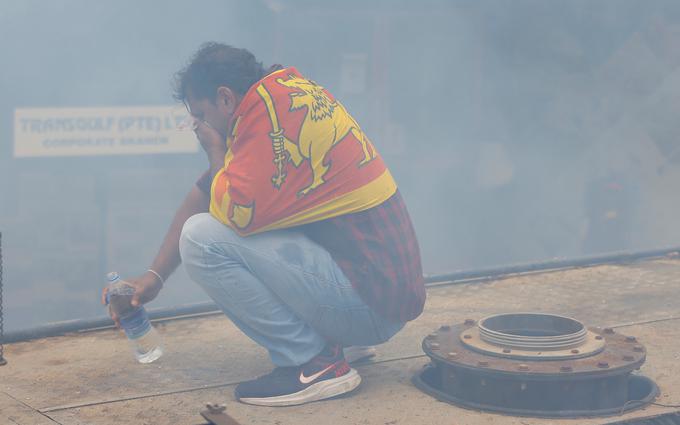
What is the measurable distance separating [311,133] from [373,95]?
18.8 feet

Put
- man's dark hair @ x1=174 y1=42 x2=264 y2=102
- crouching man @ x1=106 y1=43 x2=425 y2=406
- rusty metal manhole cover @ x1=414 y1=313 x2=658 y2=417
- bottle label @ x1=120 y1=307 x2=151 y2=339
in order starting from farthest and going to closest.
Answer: bottle label @ x1=120 y1=307 x2=151 y2=339
man's dark hair @ x1=174 y1=42 x2=264 y2=102
crouching man @ x1=106 y1=43 x2=425 y2=406
rusty metal manhole cover @ x1=414 y1=313 x2=658 y2=417

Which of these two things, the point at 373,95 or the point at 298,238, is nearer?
the point at 298,238

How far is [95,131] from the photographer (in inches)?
293

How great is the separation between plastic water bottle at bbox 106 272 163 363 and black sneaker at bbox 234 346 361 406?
38 centimetres

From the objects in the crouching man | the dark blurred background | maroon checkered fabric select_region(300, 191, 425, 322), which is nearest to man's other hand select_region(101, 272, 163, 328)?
the crouching man

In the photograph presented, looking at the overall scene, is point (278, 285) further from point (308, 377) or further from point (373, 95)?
point (373, 95)

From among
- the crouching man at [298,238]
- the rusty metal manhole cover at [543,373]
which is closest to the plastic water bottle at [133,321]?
the crouching man at [298,238]

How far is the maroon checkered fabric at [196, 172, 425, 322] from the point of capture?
2.08 m

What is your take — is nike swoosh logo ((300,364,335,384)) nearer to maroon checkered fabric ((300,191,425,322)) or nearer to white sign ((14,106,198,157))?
maroon checkered fabric ((300,191,425,322))

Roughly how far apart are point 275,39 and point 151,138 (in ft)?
4.59

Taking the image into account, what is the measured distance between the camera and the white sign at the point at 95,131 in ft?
24.2

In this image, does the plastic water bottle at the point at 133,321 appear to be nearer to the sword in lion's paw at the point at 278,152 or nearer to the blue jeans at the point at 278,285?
the blue jeans at the point at 278,285

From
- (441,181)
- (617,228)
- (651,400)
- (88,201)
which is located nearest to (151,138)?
(88,201)

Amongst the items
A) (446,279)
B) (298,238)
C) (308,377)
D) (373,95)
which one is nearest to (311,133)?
(298,238)
